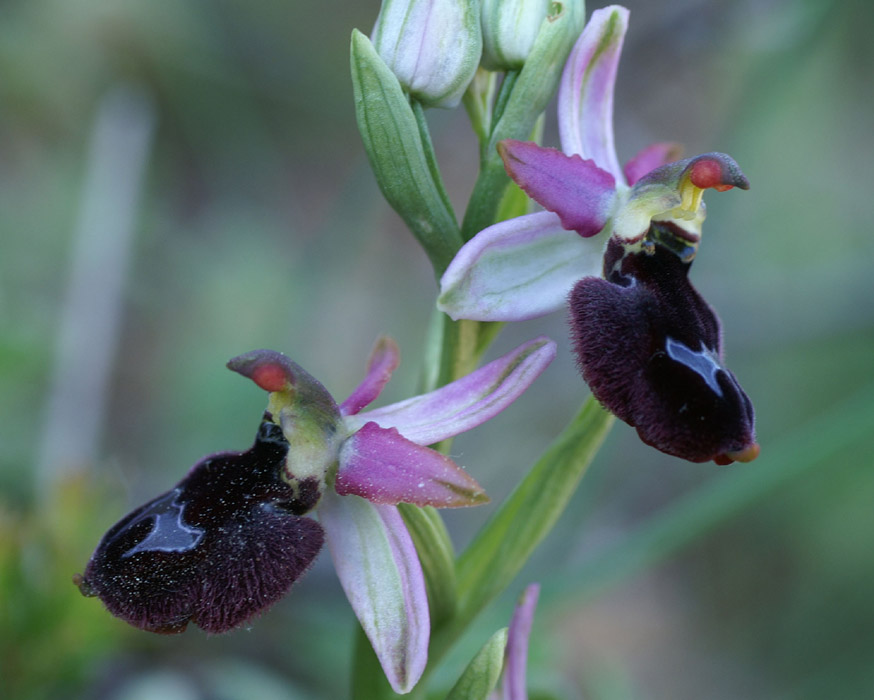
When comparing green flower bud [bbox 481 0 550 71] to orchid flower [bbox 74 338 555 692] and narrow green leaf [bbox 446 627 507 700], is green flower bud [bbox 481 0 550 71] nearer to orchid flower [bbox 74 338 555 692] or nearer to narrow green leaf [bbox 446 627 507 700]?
orchid flower [bbox 74 338 555 692]

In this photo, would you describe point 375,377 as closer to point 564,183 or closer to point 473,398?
point 473,398

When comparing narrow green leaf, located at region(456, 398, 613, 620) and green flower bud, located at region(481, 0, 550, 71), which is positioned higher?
green flower bud, located at region(481, 0, 550, 71)

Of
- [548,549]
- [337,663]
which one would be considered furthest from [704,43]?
[337,663]

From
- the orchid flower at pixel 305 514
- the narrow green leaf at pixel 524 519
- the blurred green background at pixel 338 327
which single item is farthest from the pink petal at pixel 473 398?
the blurred green background at pixel 338 327

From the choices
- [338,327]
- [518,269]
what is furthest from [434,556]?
[338,327]

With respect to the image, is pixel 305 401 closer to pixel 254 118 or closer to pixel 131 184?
pixel 131 184

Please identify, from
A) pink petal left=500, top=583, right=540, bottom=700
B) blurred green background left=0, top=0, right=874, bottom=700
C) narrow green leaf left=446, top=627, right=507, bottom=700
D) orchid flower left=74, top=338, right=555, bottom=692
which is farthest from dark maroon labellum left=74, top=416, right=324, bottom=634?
blurred green background left=0, top=0, right=874, bottom=700
